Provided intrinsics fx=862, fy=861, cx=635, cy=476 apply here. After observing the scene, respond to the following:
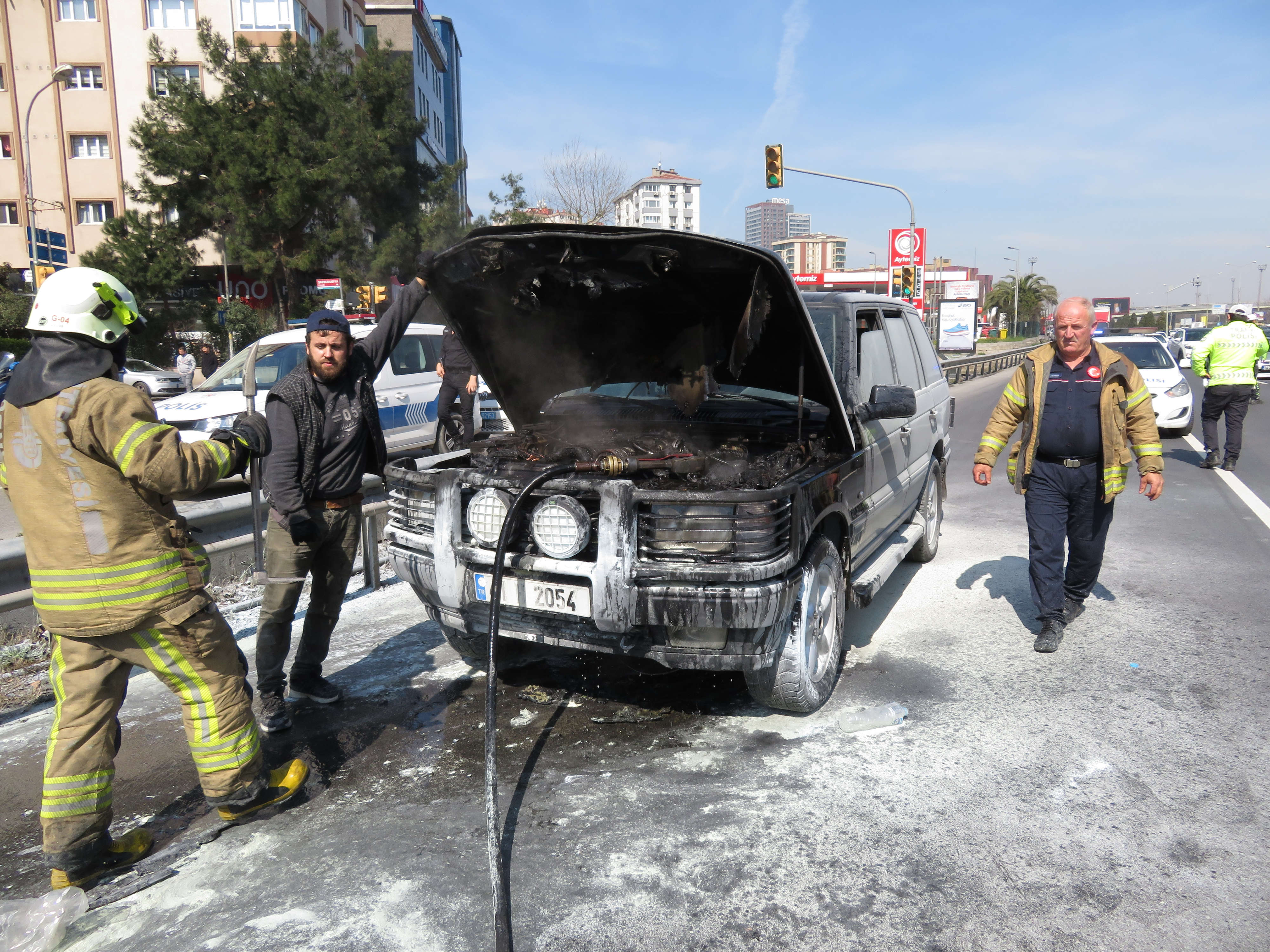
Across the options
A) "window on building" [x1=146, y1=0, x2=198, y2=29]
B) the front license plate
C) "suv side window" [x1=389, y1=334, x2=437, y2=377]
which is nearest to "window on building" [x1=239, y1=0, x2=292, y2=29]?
"window on building" [x1=146, y1=0, x2=198, y2=29]

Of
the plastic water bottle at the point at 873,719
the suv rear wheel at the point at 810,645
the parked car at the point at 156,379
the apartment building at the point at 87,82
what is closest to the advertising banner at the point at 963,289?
the apartment building at the point at 87,82

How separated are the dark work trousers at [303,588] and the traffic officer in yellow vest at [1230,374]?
10.7 metres

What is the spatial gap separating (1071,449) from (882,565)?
4.14 ft

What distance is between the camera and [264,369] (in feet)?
34.5

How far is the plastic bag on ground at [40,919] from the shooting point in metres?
2.51

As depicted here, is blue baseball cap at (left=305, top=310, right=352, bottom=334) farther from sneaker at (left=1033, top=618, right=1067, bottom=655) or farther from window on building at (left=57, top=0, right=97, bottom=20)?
window on building at (left=57, top=0, right=97, bottom=20)

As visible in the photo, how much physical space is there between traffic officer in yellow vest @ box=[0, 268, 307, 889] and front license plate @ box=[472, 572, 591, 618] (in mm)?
1088

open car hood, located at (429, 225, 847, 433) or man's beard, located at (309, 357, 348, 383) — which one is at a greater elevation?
open car hood, located at (429, 225, 847, 433)

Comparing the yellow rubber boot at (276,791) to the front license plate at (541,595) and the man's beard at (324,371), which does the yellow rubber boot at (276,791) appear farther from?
the man's beard at (324,371)

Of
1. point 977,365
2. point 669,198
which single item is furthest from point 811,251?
point 977,365

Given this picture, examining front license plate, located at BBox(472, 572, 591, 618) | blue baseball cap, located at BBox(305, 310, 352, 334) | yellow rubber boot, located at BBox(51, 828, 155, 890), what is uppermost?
blue baseball cap, located at BBox(305, 310, 352, 334)

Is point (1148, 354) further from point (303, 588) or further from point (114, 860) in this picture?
point (114, 860)

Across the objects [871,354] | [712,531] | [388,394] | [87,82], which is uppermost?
[87,82]

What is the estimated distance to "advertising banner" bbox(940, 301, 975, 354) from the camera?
3888cm
